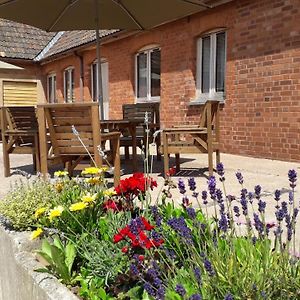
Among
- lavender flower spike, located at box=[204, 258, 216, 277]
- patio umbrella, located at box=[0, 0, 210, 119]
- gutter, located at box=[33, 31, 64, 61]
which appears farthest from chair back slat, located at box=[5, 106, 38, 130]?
gutter, located at box=[33, 31, 64, 61]

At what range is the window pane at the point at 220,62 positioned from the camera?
8.71 meters

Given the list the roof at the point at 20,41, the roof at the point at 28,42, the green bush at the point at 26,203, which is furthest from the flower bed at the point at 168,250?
the roof at the point at 20,41

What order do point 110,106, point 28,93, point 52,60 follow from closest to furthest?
point 110,106 → point 52,60 → point 28,93

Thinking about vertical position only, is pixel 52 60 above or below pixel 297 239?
above

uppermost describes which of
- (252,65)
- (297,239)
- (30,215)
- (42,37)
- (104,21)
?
(42,37)

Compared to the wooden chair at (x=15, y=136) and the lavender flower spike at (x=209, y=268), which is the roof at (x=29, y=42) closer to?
the wooden chair at (x=15, y=136)

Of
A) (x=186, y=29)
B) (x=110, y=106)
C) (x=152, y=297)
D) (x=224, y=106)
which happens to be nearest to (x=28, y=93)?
(x=110, y=106)

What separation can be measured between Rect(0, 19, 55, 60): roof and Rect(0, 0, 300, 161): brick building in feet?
15.5

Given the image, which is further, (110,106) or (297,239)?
(110,106)

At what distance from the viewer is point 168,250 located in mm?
1837

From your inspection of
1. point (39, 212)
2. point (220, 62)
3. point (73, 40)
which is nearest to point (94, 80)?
point (73, 40)

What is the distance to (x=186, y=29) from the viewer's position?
30.7 feet

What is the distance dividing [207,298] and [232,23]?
748 centimetres

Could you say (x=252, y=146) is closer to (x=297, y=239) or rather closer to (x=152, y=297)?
(x=297, y=239)
